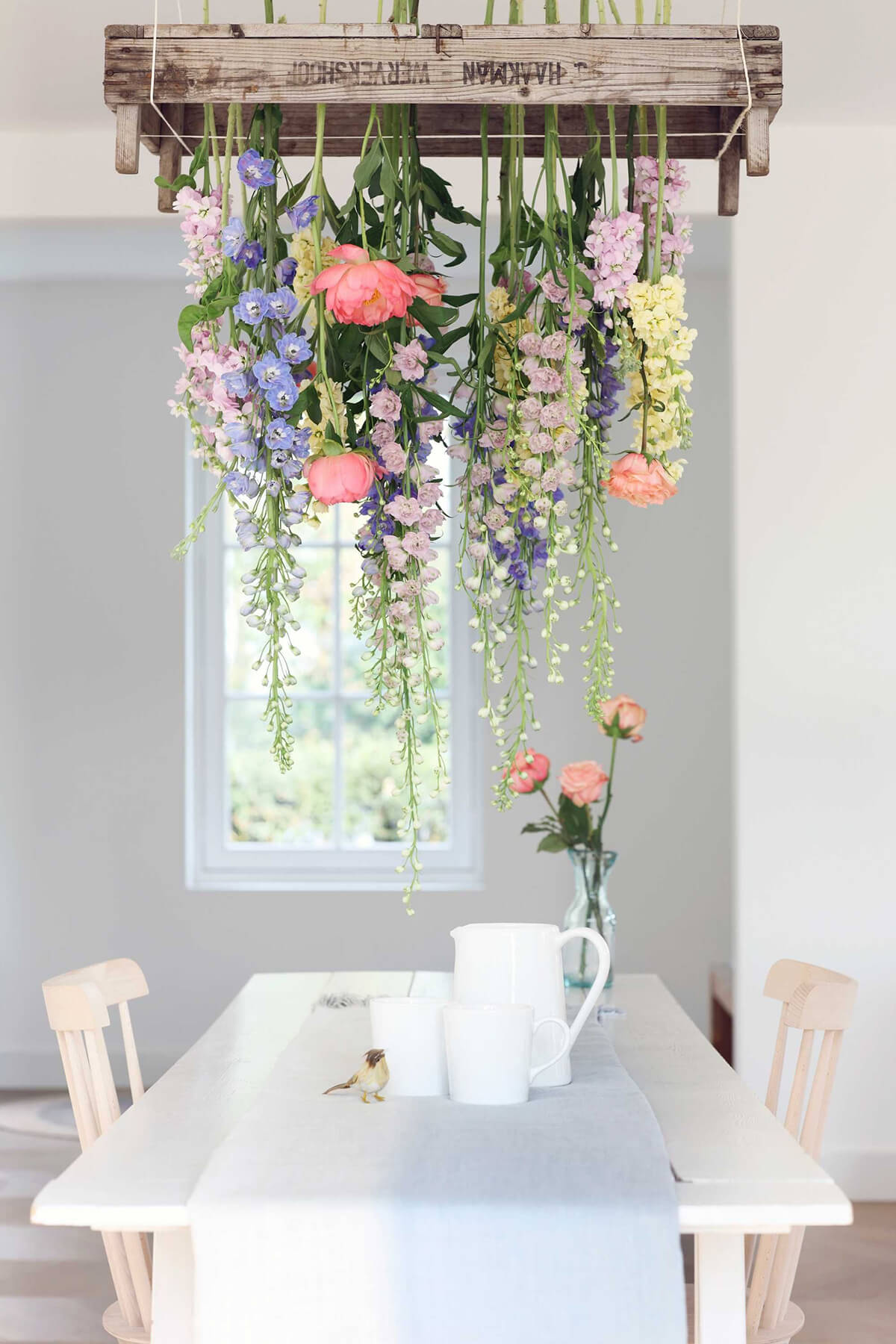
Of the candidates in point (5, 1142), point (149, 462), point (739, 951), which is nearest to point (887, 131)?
point (739, 951)

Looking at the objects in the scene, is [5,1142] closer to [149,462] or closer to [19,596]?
[19,596]

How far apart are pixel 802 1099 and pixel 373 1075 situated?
2.29ft

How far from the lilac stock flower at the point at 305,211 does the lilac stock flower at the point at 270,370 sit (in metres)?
0.16

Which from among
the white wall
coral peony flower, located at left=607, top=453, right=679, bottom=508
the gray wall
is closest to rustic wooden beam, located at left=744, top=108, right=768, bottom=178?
coral peony flower, located at left=607, top=453, right=679, bottom=508

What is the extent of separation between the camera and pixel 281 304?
1227 mm

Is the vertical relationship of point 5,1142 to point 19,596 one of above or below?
below

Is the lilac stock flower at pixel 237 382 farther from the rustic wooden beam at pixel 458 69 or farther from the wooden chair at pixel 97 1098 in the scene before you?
the wooden chair at pixel 97 1098

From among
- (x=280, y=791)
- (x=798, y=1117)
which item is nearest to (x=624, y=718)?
(x=798, y=1117)

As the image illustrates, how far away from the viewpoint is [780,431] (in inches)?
134

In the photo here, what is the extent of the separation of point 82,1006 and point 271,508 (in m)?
0.88

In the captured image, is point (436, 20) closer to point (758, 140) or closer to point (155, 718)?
point (758, 140)

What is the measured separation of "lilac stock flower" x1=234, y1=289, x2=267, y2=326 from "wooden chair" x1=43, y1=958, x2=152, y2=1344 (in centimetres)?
100

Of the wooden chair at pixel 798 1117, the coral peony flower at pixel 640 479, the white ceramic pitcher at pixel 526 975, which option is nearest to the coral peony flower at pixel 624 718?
the wooden chair at pixel 798 1117

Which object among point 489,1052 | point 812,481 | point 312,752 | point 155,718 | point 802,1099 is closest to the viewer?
point 489,1052
